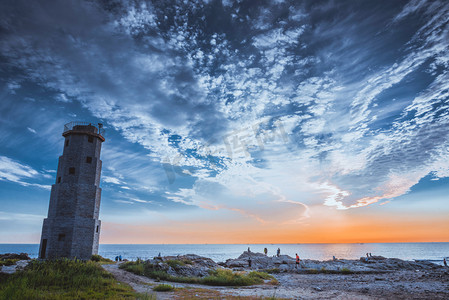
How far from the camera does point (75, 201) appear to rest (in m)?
30.8

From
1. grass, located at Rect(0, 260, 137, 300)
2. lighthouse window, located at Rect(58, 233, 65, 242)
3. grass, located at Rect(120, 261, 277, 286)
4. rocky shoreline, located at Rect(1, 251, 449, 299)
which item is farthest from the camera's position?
lighthouse window, located at Rect(58, 233, 65, 242)

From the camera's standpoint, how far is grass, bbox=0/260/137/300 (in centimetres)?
1326

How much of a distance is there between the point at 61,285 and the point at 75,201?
634 inches

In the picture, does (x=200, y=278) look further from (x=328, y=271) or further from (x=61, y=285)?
(x=328, y=271)

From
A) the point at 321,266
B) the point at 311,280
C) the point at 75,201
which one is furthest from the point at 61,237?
the point at 321,266

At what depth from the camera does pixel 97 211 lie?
34062mm

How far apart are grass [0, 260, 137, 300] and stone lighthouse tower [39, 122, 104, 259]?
9.46 meters

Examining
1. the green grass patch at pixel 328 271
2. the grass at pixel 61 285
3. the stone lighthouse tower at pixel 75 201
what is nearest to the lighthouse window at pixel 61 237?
the stone lighthouse tower at pixel 75 201

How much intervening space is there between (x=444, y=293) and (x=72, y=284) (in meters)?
26.9

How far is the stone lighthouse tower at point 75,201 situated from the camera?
29781 mm

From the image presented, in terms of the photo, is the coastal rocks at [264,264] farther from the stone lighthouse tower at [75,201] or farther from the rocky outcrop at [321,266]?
the stone lighthouse tower at [75,201]

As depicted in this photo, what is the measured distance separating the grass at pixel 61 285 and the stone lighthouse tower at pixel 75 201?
9461 millimetres

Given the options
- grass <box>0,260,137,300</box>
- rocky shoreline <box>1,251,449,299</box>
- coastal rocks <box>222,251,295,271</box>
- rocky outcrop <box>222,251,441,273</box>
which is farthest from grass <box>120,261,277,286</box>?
coastal rocks <box>222,251,295,271</box>

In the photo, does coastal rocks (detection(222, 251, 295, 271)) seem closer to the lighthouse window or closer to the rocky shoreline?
the rocky shoreline
